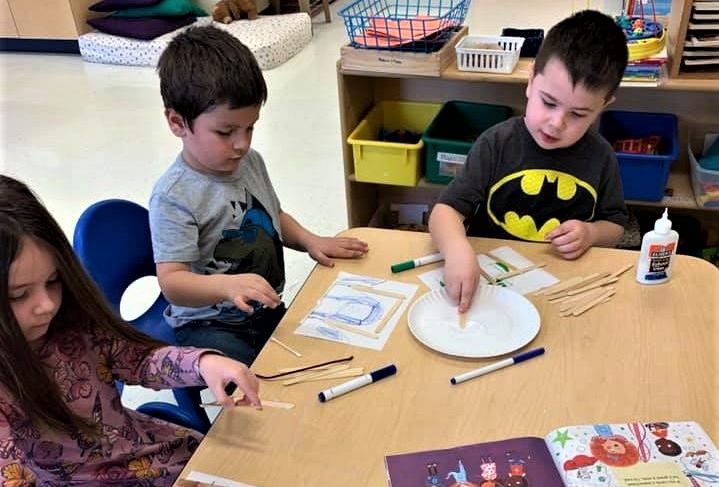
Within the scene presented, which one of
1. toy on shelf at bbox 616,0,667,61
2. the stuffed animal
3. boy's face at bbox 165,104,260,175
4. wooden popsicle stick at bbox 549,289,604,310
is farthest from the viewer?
the stuffed animal

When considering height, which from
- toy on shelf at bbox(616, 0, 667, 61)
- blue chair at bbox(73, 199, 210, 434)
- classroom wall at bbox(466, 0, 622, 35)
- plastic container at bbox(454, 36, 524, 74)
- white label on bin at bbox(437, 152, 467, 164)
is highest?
toy on shelf at bbox(616, 0, 667, 61)

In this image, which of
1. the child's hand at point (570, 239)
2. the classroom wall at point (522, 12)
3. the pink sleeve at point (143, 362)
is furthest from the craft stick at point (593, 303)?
the classroom wall at point (522, 12)

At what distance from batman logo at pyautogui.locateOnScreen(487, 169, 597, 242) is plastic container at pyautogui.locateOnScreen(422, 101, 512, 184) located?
57cm

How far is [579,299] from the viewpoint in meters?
1.04

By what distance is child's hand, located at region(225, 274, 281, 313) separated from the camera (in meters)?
1.01

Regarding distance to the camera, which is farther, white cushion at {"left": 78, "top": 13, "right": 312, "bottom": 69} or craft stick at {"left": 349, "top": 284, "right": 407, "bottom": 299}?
white cushion at {"left": 78, "top": 13, "right": 312, "bottom": 69}

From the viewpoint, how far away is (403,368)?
912mm

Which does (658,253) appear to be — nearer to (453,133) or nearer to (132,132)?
(453,133)

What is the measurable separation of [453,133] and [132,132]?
6.61 feet

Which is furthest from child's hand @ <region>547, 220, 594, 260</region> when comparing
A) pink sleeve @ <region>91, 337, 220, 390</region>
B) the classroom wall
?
the classroom wall

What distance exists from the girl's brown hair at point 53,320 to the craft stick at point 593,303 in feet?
2.23

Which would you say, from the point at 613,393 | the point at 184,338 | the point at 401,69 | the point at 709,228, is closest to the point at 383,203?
the point at 401,69

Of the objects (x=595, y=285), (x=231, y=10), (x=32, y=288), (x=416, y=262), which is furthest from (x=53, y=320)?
(x=231, y=10)

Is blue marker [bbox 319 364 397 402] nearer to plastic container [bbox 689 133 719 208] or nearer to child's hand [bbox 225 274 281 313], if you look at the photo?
child's hand [bbox 225 274 281 313]
